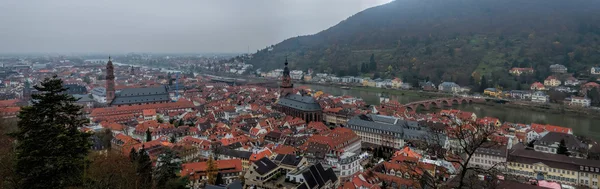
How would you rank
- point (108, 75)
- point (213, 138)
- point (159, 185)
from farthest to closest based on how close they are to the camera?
point (108, 75) < point (213, 138) < point (159, 185)

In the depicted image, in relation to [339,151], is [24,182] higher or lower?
higher

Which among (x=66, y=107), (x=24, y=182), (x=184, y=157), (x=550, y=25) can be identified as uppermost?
(x=550, y=25)

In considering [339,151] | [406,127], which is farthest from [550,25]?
[339,151]

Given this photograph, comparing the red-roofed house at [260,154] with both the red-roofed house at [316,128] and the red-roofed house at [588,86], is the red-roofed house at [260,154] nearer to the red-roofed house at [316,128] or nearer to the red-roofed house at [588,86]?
the red-roofed house at [316,128]

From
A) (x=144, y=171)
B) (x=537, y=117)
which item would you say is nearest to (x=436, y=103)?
(x=537, y=117)

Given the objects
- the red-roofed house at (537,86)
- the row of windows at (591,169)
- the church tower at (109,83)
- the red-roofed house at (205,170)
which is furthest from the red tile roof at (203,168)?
the red-roofed house at (537,86)

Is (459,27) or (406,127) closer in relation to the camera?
(406,127)

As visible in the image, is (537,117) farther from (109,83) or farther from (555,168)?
(109,83)

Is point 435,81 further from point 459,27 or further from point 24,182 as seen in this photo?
point 24,182
